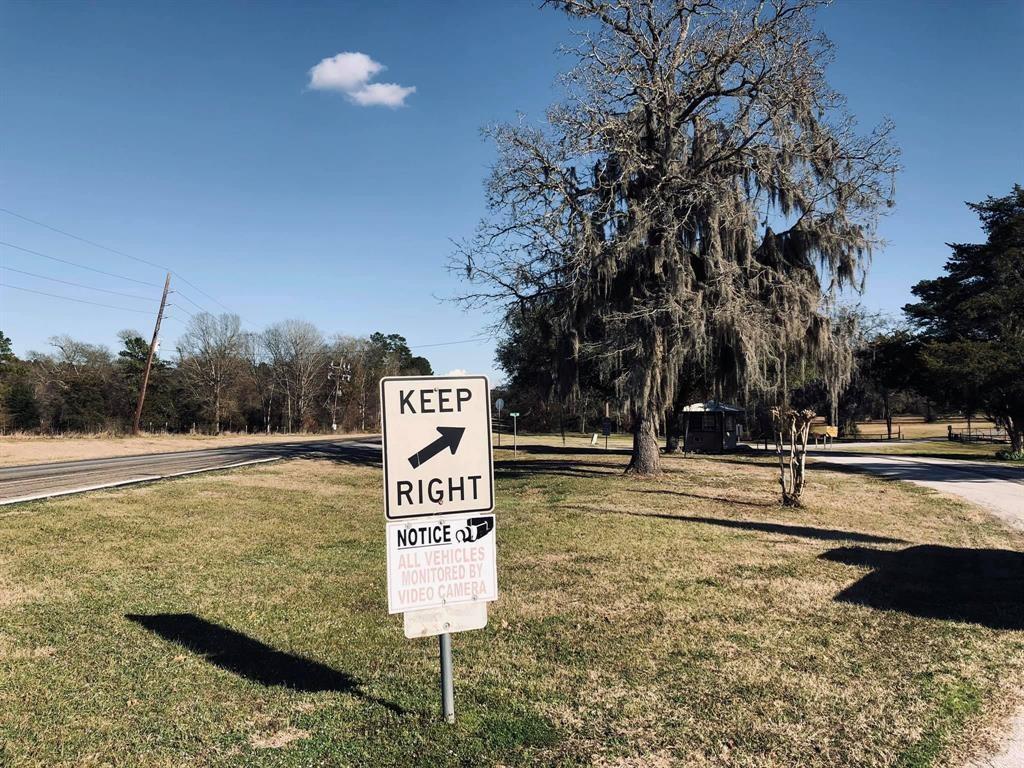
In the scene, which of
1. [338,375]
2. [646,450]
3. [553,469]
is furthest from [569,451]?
[338,375]

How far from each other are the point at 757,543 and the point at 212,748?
281 inches

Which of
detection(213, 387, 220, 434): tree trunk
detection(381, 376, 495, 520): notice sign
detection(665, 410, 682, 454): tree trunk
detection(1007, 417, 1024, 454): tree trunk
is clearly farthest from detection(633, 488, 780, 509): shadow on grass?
detection(213, 387, 220, 434): tree trunk

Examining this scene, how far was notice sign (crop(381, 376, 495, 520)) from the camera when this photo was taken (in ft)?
11.4

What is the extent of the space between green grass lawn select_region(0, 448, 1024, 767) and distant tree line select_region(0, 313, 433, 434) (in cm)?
4366

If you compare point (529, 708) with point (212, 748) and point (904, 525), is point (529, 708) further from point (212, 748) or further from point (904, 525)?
point (904, 525)

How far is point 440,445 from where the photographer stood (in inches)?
139

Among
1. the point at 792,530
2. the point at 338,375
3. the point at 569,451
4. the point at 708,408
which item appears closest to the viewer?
the point at 792,530

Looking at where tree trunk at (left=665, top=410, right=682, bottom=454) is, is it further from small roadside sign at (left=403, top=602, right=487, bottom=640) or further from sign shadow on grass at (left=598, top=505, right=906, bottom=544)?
small roadside sign at (left=403, top=602, right=487, bottom=640)

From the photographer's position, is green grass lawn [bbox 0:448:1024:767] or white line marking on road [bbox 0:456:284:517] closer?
green grass lawn [bbox 0:448:1024:767]

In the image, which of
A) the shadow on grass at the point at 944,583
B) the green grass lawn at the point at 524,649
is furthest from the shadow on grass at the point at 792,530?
the shadow on grass at the point at 944,583

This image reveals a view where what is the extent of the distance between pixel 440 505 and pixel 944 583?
590 cm

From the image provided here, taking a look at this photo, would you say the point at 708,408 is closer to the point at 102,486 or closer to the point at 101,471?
the point at 101,471

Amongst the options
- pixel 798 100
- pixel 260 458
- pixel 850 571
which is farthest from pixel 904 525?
pixel 260 458

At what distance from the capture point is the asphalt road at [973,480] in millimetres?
13233
